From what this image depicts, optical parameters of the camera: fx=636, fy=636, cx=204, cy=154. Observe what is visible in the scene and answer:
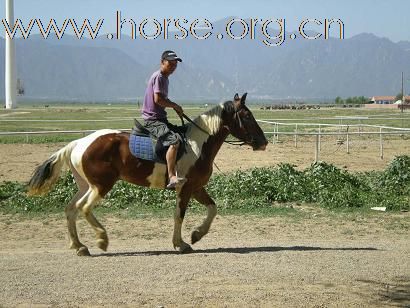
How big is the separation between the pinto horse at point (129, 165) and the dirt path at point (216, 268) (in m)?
0.58

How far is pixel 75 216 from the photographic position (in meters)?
8.59

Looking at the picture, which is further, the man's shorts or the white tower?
the white tower

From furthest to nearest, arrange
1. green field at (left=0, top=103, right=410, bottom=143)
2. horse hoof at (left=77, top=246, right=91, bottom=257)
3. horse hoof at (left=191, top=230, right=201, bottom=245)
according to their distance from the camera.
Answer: green field at (left=0, top=103, right=410, bottom=143)
horse hoof at (left=191, top=230, right=201, bottom=245)
horse hoof at (left=77, top=246, right=91, bottom=257)

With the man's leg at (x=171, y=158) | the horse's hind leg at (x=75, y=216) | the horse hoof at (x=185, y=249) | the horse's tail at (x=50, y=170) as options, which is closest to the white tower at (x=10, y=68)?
the horse's tail at (x=50, y=170)

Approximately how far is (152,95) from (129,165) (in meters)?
1.00

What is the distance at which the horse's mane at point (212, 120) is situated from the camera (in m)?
8.84

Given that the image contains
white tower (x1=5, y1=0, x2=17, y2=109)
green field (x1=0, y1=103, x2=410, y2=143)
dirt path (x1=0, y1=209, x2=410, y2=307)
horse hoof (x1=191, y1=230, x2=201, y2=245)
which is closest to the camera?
dirt path (x1=0, y1=209, x2=410, y2=307)

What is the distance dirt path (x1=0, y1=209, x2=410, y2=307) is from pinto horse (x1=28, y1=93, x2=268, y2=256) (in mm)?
578

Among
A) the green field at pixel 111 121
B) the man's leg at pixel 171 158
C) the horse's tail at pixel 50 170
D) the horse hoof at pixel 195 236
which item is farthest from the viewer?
the green field at pixel 111 121

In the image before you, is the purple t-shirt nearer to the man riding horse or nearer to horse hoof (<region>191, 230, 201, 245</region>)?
the man riding horse

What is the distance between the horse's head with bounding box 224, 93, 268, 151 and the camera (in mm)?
8891

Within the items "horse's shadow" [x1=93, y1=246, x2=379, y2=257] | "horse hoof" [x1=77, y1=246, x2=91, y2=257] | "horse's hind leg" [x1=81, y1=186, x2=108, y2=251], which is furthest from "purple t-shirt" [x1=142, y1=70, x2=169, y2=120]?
"horse hoof" [x1=77, y1=246, x2=91, y2=257]

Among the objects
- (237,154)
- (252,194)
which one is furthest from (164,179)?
(237,154)

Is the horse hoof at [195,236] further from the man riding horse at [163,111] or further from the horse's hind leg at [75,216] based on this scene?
the horse's hind leg at [75,216]
